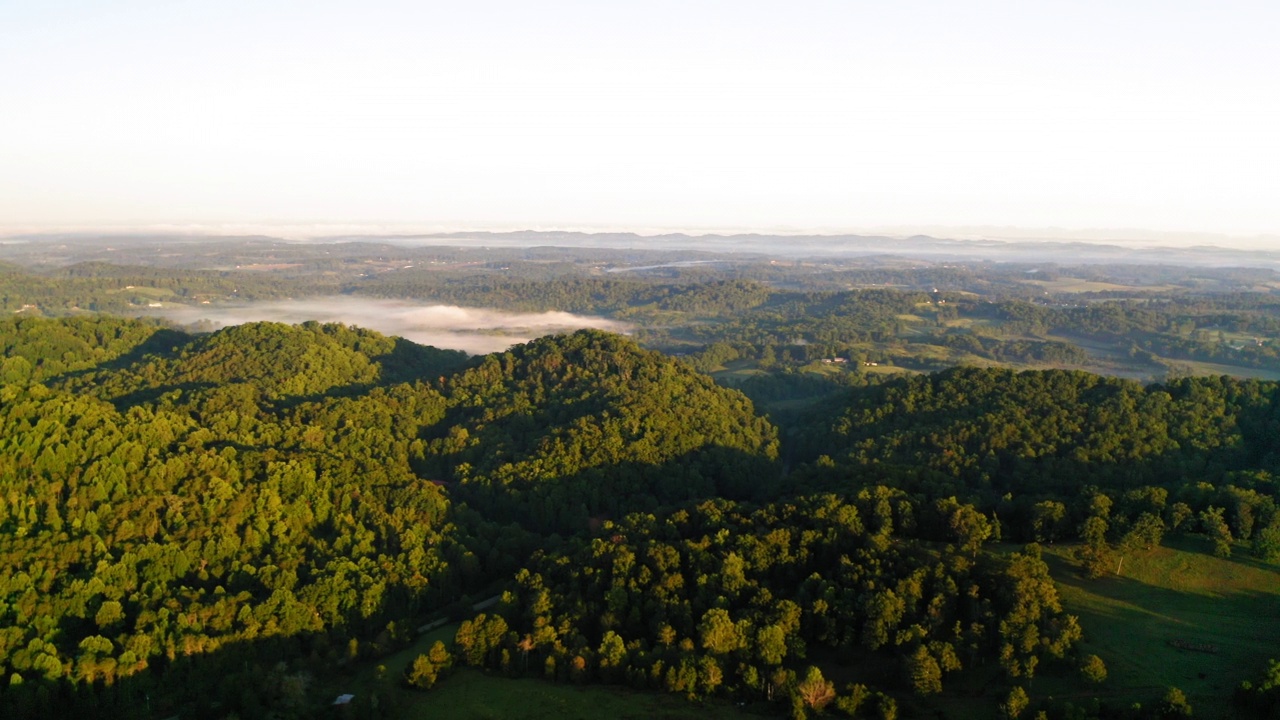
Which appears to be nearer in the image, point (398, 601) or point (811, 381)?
point (398, 601)

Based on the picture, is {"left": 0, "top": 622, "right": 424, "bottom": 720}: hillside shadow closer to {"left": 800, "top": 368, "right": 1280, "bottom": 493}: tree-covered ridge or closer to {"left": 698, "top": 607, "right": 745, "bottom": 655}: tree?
{"left": 698, "top": 607, "right": 745, "bottom": 655}: tree

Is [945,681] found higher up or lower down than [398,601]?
higher up

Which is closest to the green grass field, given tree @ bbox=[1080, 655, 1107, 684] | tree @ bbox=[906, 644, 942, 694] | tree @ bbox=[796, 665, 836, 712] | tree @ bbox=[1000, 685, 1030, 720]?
tree @ bbox=[1080, 655, 1107, 684]

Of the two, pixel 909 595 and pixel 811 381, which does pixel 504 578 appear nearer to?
pixel 909 595

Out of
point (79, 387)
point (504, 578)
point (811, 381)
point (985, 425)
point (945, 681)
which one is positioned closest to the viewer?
point (945, 681)

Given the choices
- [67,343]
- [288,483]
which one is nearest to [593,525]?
[288,483]

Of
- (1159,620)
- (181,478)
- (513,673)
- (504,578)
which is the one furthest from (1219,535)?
(181,478)

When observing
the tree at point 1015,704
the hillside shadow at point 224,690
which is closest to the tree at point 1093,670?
the tree at point 1015,704
